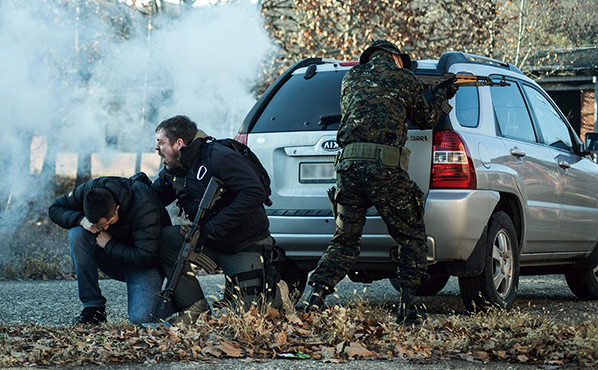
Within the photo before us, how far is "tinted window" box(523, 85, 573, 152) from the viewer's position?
7.36 m

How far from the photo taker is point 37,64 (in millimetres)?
15289

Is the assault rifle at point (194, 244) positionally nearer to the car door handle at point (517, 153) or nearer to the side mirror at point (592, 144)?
the car door handle at point (517, 153)

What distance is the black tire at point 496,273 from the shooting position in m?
6.23

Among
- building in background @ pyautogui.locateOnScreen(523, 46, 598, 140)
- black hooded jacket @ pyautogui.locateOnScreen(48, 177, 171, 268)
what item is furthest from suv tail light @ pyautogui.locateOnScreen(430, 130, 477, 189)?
building in background @ pyautogui.locateOnScreen(523, 46, 598, 140)

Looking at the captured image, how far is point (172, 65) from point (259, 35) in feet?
6.20

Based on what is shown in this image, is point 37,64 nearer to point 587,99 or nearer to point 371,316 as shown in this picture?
point 371,316

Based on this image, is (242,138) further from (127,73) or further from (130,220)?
(127,73)

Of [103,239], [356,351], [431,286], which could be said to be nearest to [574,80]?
[431,286]

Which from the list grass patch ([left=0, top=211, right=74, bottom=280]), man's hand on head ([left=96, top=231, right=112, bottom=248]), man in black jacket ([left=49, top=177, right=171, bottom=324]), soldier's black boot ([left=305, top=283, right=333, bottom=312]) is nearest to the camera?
soldier's black boot ([left=305, top=283, right=333, bottom=312])

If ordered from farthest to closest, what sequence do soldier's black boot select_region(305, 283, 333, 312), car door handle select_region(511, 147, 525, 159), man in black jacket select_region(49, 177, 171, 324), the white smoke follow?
the white smoke, car door handle select_region(511, 147, 525, 159), man in black jacket select_region(49, 177, 171, 324), soldier's black boot select_region(305, 283, 333, 312)

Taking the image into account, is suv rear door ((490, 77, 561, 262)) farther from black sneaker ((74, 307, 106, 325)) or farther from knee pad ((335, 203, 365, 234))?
black sneaker ((74, 307, 106, 325))

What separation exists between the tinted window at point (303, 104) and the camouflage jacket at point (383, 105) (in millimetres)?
510

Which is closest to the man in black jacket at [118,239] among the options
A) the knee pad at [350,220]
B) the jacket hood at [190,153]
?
the jacket hood at [190,153]

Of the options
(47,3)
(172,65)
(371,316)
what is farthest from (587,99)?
(371,316)
